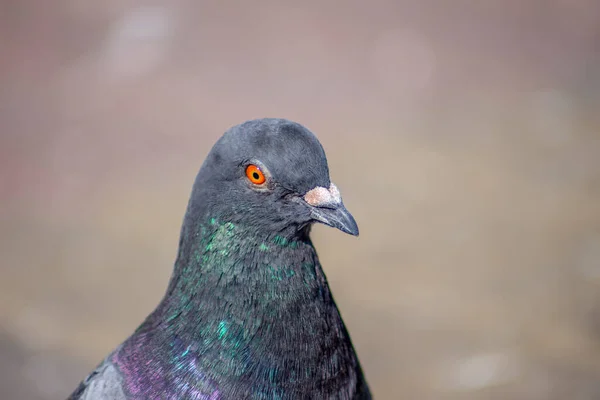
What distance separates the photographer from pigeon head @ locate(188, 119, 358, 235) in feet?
10.3

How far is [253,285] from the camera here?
3238mm

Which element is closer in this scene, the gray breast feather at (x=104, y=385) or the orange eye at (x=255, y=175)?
the orange eye at (x=255, y=175)

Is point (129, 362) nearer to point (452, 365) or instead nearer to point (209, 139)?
point (452, 365)

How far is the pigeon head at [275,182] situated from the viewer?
3.15 metres

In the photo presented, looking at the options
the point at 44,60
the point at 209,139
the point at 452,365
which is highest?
the point at 44,60

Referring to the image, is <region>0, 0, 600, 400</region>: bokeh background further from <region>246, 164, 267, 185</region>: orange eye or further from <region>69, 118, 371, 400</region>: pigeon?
<region>246, 164, 267, 185</region>: orange eye

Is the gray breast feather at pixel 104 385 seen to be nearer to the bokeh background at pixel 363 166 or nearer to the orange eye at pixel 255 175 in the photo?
the orange eye at pixel 255 175

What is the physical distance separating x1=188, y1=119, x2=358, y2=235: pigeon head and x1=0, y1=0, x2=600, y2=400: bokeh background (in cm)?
394

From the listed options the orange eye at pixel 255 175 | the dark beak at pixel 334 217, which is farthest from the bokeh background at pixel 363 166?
the orange eye at pixel 255 175

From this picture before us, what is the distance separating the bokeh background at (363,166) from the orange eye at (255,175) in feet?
13.3

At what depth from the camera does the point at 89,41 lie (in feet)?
35.7

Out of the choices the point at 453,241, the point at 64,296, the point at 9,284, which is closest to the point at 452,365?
the point at 453,241

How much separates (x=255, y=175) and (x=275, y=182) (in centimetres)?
9

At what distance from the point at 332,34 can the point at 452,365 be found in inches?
243
